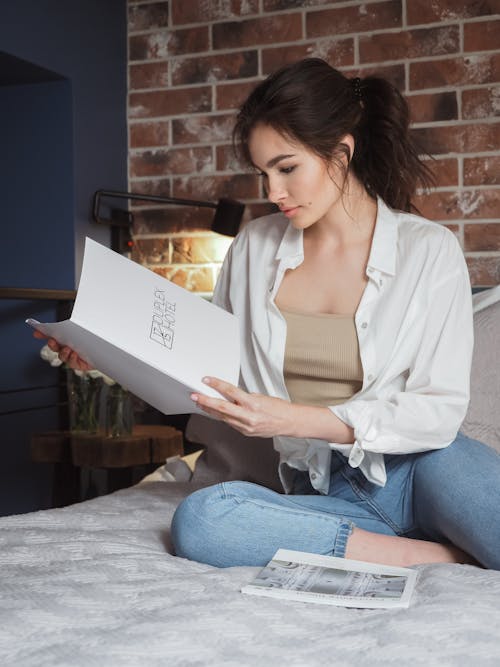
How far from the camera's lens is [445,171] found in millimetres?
2691

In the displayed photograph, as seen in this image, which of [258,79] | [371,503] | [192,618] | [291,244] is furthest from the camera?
[258,79]

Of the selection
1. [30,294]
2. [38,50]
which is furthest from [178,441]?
[38,50]

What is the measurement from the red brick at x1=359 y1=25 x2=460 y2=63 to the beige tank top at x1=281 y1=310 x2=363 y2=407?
4.58 ft

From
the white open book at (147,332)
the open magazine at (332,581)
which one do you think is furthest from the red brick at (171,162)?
the open magazine at (332,581)

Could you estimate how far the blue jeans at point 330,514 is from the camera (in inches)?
53.3

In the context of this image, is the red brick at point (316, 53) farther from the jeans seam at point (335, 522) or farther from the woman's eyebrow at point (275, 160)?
the jeans seam at point (335, 522)

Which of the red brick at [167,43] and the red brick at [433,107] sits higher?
the red brick at [167,43]

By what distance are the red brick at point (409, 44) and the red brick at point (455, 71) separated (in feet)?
0.12

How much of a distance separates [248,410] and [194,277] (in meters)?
1.76

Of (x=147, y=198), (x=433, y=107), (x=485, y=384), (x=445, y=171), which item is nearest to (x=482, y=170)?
(x=445, y=171)

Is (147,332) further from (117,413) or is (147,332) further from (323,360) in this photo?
(117,413)

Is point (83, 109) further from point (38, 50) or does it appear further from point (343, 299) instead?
point (343, 299)

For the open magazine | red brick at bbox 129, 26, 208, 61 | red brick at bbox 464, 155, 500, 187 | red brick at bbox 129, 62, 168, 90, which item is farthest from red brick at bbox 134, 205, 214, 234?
the open magazine

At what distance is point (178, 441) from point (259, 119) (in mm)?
1294
